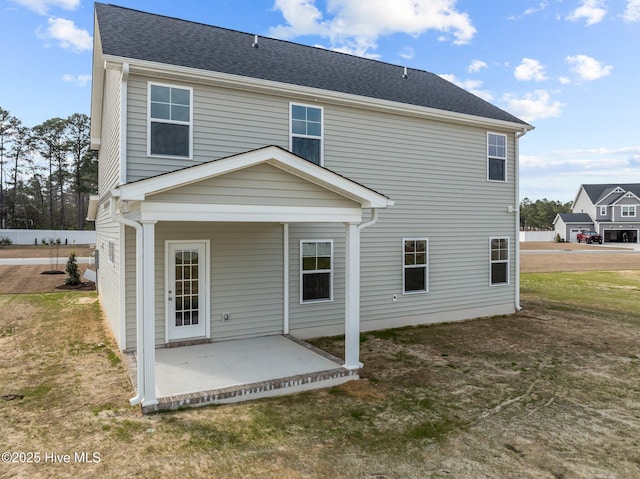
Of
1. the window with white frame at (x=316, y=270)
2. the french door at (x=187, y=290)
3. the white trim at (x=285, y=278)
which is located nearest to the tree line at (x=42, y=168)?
the french door at (x=187, y=290)

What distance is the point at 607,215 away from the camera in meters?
49.1

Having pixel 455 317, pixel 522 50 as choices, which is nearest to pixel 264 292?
pixel 455 317

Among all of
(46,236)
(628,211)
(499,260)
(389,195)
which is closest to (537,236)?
(628,211)

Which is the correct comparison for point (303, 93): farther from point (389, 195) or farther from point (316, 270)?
point (316, 270)

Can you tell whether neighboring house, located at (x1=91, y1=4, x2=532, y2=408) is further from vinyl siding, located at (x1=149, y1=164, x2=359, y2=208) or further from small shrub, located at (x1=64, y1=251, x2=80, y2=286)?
small shrub, located at (x1=64, y1=251, x2=80, y2=286)

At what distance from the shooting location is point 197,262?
7734mm

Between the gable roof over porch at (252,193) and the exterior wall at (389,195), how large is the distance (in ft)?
7.60

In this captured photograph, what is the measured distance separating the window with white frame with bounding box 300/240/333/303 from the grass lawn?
102 cm

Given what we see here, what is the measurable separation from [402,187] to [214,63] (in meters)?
5.07

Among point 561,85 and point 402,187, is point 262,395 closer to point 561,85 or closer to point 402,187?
point 402,187

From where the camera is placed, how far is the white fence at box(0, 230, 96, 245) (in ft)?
121

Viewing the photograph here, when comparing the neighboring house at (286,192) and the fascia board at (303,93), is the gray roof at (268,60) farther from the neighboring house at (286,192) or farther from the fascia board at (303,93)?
the fascia board at (303,93)

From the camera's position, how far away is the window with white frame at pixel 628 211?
155 ft

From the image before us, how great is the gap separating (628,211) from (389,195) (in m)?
51.6
